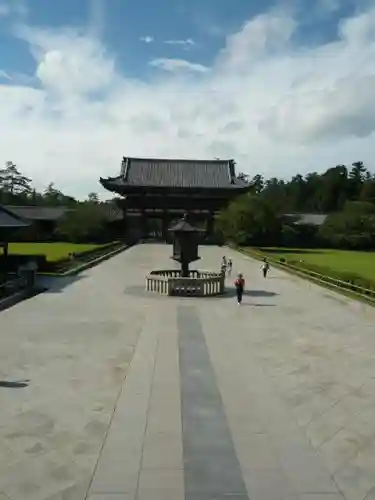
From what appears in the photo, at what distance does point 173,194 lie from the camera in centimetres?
7062

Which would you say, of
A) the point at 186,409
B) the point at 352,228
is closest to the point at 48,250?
the point at 352,228

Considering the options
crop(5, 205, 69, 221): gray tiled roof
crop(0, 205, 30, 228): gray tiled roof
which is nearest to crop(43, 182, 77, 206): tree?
crop(5, 205, 69, 221): gray tiled roof

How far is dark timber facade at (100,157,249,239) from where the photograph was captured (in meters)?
69.6

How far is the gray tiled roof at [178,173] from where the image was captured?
70.6 m

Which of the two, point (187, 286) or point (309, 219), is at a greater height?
point (309, 219)

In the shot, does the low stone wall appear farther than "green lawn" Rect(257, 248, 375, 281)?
No

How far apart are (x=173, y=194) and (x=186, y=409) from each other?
63805 millimetres

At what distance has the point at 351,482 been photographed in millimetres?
5398

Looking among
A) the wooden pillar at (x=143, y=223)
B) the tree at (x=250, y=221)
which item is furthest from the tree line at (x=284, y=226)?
the wooden pillar at (x=143, y=223)

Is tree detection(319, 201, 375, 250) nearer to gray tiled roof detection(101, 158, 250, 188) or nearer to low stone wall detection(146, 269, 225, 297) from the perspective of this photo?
gray tiled roof detection(101, 158, 250, 188)

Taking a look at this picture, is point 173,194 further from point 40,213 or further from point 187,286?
point 187,286

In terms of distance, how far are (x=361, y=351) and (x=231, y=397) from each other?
4.61 metres

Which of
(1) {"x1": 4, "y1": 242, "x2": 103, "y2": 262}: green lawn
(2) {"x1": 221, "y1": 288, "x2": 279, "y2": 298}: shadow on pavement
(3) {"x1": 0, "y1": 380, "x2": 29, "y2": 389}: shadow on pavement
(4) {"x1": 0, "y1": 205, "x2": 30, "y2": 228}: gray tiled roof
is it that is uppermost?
(4) {"x1": 0, "y1": 205, "x2": 30, "y2": 228}: gray tiled roof

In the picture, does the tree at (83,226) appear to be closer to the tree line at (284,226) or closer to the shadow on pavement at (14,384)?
the tree line at (284,226)
